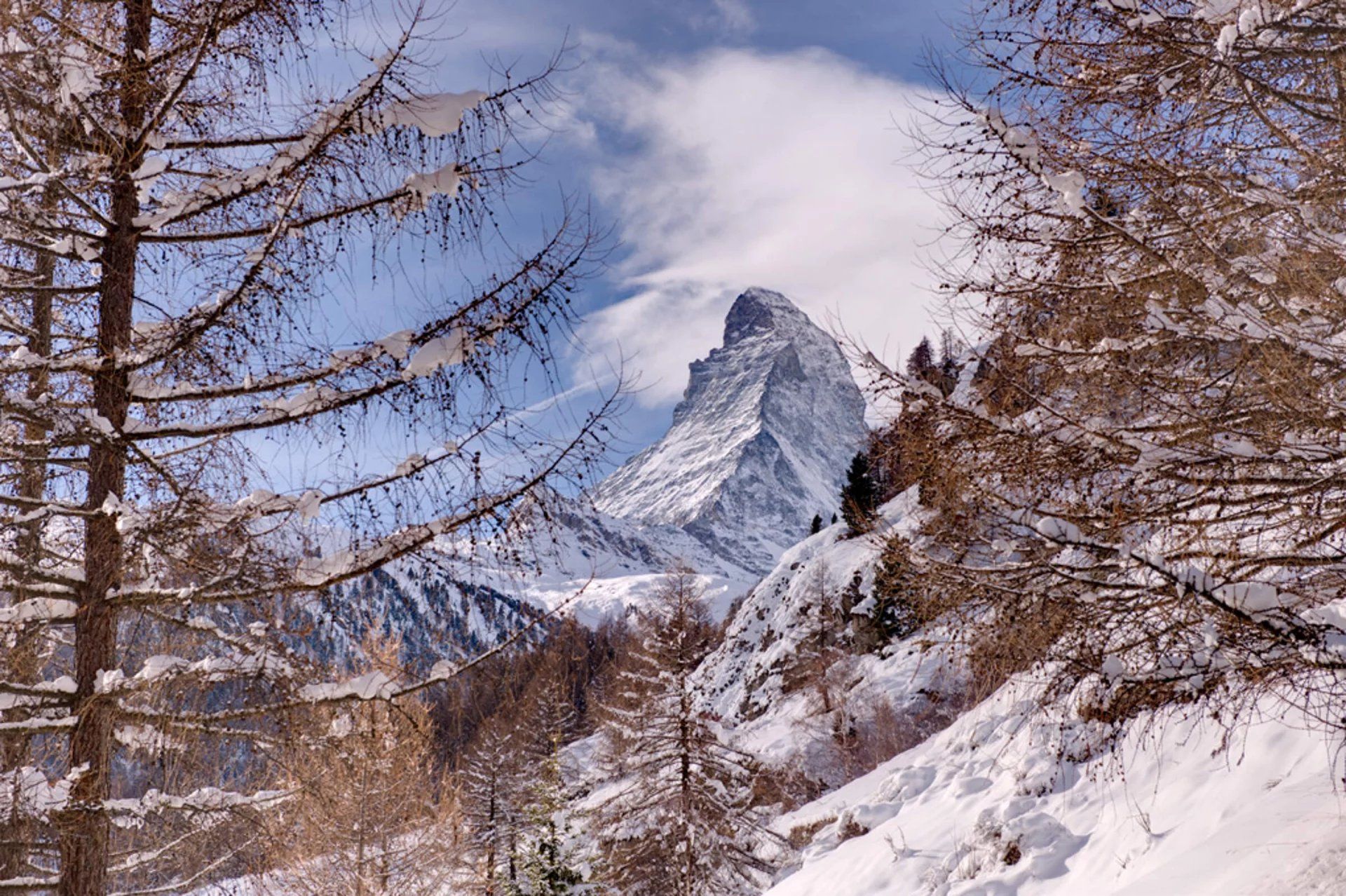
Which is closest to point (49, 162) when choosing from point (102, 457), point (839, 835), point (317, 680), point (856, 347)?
point (102, 457)

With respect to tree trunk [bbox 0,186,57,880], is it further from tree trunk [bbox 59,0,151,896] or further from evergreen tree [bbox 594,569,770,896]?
evergreen tree [bbox 594,569,770,896]

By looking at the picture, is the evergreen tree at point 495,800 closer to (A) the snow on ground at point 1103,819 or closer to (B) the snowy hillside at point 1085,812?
(B) the snowy hillside at point 1085,812

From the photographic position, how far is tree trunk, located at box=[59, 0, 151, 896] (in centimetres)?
405

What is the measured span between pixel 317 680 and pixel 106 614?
1141 millimetres

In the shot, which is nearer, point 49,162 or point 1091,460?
point 49,162

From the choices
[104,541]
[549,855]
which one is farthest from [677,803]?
[104,541]

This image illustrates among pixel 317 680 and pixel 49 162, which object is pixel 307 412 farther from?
pixel 49 162

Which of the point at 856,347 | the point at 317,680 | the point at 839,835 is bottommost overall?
the point at 839,835

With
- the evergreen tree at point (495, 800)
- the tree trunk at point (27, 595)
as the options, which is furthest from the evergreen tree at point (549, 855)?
the tree trunk at point (27, 595)

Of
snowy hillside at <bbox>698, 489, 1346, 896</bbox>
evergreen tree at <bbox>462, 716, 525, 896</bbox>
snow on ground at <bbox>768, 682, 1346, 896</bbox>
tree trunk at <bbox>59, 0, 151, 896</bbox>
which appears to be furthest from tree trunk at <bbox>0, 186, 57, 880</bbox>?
evergreen tree at <bbox>462, 716, 525, 896</bbox>

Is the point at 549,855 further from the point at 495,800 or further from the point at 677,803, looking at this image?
the point at 495,800

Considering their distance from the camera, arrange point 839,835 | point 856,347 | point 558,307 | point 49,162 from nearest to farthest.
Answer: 1. point 49,162
2. point 558,307
3. point 856,347
4. point 839,835

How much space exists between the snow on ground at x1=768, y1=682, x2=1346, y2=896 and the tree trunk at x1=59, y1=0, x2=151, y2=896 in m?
4.94

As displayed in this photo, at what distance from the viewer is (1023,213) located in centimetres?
495
